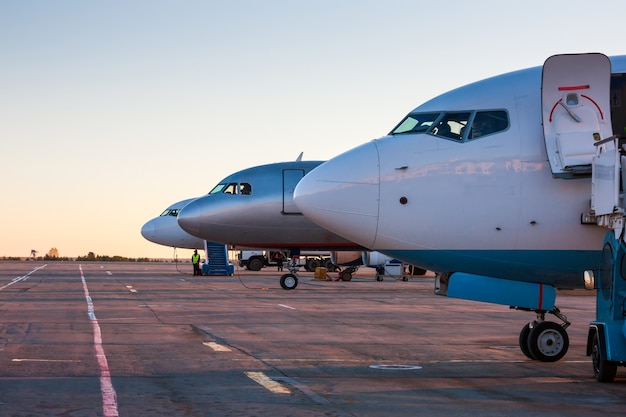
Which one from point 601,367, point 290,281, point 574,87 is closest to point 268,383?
point 601,367

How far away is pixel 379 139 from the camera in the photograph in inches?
553

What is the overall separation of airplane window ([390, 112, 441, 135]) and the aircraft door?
2087 cm

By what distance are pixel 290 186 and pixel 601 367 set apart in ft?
80.3

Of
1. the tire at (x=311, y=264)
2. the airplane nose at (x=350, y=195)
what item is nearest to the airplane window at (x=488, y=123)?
the airplane nose at (x=350, y=195)

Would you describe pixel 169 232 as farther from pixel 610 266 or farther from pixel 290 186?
pixel 610 266

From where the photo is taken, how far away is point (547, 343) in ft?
46.7

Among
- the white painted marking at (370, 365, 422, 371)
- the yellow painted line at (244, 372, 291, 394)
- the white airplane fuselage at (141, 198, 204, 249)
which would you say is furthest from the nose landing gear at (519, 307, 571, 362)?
the white airplane fuselage at (141, 198, 204, 249)

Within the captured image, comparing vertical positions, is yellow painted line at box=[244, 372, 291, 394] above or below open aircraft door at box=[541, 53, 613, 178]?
below

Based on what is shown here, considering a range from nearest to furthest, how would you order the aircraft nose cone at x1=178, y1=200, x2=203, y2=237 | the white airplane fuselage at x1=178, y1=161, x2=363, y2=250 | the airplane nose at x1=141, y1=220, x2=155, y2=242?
the white airplane fuselage at x1=178, y1=161, x2=363, y2=250 < the aircraft nose cone at x1=178, y1=200, x2=203, y2=237 < the airplane nose at x1=141, y1=220, x2=155, y2=242

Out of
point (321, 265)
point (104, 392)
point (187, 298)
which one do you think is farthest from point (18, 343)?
point (321, 265)

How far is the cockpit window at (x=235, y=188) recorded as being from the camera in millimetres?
36375

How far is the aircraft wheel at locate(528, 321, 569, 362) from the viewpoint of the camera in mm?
14164

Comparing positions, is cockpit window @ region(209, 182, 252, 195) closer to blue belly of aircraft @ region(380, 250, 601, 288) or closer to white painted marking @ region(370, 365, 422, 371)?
blue belly of aircraft @ region(380, 250, 601, 288)

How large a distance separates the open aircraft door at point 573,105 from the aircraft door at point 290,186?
73.0ft
